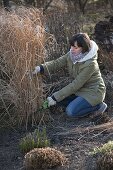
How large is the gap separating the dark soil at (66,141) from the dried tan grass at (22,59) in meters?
0.29

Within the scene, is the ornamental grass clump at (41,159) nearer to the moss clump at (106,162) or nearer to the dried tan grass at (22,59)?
the moss clump at (106,162)

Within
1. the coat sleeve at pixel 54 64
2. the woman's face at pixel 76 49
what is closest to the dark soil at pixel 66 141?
the coat sleeve at pixel 54 64

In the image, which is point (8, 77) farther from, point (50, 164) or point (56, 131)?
point (50, 164)

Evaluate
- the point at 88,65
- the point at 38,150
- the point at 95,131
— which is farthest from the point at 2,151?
the point at 88,65

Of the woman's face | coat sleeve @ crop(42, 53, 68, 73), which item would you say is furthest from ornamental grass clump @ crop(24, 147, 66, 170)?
the woman's face

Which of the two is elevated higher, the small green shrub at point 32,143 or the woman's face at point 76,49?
the woman's face at point 76,49

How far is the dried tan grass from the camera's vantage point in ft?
17.6

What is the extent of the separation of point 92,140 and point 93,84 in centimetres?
95

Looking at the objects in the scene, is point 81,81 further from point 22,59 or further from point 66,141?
point 66,141

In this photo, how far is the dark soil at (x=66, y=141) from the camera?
447cm

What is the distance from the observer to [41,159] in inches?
168

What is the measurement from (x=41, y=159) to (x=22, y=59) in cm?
143

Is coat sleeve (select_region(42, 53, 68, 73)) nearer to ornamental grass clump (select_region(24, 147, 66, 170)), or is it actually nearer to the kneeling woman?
the kneeling woman

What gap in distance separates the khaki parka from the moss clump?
1.54 m
